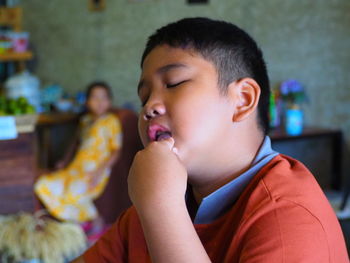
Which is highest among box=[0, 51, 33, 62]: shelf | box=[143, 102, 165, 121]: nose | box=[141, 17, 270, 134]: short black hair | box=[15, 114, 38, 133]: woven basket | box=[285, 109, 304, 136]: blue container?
box=[0, 51, 33, 62]: shelf

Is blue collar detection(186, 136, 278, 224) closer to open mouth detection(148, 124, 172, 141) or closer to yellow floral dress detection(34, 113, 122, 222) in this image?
open mouth detection(148, 124, 172, 141)

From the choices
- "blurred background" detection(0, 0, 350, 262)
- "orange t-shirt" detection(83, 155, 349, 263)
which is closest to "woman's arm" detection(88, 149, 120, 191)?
"blurred background" detection(0, 0, 350, 262)

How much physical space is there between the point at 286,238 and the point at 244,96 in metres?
0.27

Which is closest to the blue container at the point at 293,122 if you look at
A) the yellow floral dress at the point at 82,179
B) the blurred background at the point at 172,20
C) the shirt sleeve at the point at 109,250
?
the blurred background at the point at 172,20

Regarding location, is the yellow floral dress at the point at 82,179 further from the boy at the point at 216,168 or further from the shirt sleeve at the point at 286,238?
the shirt sleeve at the point at 286,238

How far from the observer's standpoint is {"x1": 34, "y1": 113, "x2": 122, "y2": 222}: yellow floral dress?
358 cm

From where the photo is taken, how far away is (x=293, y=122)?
349cm

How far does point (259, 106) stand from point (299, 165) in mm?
131

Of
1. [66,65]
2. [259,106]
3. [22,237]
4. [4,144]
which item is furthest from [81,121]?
[259,106]

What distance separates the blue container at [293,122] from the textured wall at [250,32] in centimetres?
34

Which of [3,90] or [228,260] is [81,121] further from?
[228,260]

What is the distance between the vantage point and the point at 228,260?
75cm

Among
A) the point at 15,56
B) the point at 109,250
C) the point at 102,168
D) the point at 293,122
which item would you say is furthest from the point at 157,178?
the point at 15,56

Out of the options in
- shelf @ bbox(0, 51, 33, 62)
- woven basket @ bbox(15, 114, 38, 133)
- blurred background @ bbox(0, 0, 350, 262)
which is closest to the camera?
woven basket @ bbox(15, 114, 38, 133)
